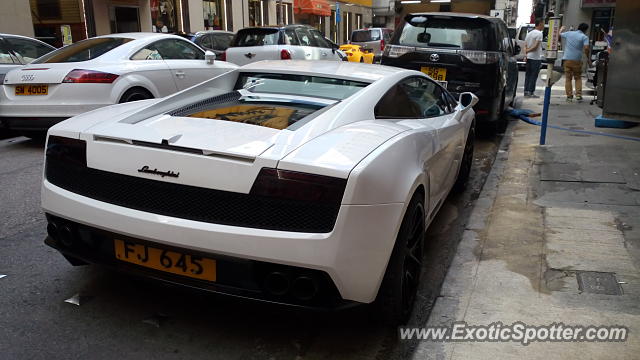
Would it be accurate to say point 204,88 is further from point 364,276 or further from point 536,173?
point 536,173

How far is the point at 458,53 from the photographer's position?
762cm

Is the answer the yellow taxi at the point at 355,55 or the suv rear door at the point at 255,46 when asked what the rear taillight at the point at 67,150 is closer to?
the suv rear door at the point at 255,46

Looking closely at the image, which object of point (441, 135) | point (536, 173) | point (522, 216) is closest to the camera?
point (441, 135)

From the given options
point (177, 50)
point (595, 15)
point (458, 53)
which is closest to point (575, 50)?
point (458, 53)

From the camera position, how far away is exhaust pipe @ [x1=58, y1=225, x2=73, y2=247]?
2844 millimetres

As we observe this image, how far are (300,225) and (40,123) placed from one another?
5606 mm

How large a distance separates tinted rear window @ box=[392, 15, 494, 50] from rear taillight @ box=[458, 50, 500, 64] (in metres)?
0.13

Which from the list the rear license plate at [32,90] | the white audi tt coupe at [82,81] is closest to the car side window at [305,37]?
the white audi tt coupe at [82,81]

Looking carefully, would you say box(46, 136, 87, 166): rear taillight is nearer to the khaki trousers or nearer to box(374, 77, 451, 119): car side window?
box(374, 77, 451, 119): car side window

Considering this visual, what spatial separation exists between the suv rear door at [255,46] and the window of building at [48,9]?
954cm

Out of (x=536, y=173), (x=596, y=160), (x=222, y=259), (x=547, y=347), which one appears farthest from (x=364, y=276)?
(x=596, y=160)

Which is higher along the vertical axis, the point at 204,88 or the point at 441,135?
the point at 204,88

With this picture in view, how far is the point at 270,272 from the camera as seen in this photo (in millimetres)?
2463

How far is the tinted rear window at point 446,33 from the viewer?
777 cm
